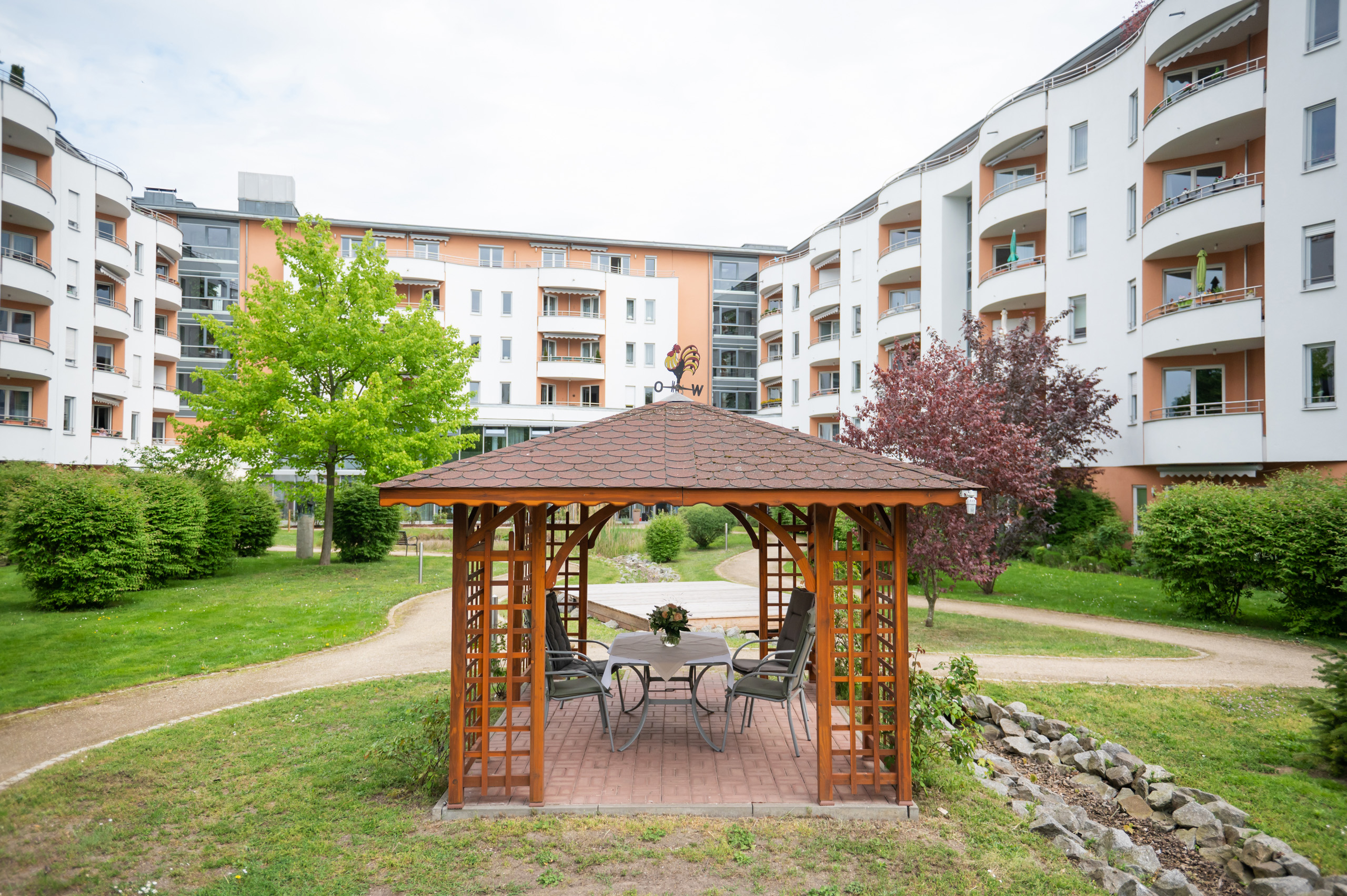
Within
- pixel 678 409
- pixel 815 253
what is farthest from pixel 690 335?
pixel 678 409

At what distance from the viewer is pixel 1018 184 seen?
25734mm

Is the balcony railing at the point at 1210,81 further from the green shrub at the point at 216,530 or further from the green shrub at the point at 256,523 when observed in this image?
the green shrub at the point at 256,523

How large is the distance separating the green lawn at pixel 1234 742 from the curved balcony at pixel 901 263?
1007 inches

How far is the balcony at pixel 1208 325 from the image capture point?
17.9m

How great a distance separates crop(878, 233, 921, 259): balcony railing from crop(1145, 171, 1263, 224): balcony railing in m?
12.9

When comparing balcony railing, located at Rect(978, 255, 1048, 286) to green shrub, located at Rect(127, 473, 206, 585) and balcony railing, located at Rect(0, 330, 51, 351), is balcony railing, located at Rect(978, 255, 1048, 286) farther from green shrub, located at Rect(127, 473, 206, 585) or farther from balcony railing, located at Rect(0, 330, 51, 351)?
balcony railing, located at Rect(0, 330, 51, 351)

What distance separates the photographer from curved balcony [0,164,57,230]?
23303mm

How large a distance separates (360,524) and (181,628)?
866 centimetres

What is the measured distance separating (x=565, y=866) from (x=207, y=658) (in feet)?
28.3

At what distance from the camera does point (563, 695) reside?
22.5 feet

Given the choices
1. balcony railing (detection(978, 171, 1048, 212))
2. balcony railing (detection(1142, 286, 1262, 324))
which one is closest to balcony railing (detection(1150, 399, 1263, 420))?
balcony railing (detection(1142, 286, 1262, 324))

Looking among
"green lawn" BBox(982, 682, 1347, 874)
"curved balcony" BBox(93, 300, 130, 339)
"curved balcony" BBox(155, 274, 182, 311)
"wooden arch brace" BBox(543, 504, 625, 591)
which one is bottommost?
"green lawn" BBox(982, 682, 1347, 874)

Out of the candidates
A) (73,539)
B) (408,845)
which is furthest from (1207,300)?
(73,539)

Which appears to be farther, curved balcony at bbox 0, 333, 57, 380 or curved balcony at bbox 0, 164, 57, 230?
curved balcony at bbox 0, 333, 57, 380
